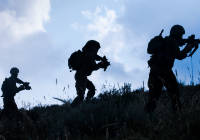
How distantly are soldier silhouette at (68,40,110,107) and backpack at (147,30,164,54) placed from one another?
2436mm

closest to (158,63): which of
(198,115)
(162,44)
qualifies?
(162,44)

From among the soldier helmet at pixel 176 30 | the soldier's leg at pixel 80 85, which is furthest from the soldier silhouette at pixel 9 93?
the soldier helmet at pixel 176 30

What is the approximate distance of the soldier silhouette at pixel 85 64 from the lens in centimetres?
925

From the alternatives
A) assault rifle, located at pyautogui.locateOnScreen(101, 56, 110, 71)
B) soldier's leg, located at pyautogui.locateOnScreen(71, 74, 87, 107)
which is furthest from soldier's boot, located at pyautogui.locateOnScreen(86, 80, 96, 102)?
assault rifle, located at pyautogui.locateOnScreen(101, 56, 110, 71)

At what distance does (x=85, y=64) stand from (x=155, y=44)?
2.67m

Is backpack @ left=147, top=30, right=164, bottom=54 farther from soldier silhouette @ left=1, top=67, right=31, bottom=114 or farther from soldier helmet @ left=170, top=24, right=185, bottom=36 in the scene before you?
soldier silhouette @ left=1, top=67, right=31, bottom=114

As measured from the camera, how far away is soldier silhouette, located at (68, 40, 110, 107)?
925cm

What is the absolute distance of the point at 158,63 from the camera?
7.17m

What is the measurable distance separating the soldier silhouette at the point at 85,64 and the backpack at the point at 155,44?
244 cm

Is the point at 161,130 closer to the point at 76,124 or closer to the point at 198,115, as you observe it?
the point at 198,115

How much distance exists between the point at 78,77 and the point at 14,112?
2.19 meters

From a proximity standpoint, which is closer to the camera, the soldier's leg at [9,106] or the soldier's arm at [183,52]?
the soldier's arm at [183,52]

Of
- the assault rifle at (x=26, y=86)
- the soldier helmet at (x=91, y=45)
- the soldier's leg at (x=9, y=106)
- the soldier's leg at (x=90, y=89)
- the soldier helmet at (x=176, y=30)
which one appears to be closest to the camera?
the soldier helmet at (x=176, y=30)

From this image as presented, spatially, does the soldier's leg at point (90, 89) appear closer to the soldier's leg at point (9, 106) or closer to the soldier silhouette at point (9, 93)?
the soldier silhouette at point (9, 93)
